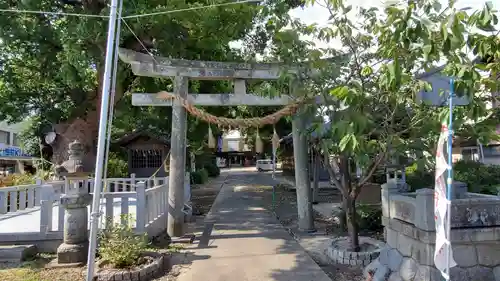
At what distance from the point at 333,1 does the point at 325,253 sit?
4373 millimetres

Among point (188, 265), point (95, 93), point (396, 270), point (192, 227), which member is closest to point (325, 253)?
point (396, 270)

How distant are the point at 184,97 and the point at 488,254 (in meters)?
6.31

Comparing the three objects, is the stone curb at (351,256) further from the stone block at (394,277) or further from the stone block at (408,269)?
the stone block at (408,269)

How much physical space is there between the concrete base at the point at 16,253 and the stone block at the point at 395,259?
6152 mm

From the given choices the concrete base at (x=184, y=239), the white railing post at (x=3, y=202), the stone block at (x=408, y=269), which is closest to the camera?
Answer: the stone block at (x=408, y=269)

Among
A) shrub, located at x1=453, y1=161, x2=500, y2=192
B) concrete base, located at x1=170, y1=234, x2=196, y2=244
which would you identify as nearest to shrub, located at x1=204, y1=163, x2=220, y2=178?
shrub, located at x1=453, y1=161, x2=500, y2=192

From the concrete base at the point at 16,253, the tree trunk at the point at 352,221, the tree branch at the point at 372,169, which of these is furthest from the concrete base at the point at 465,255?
the concrete base at the point at 16,253

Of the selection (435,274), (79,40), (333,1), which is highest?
(79,40)

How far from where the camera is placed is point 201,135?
48.9 ft

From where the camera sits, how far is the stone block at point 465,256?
159 inches

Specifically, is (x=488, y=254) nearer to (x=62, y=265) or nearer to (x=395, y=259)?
(x=395, y=259)

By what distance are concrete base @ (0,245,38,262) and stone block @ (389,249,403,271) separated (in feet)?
20.2

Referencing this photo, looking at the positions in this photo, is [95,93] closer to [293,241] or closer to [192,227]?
[192,227]

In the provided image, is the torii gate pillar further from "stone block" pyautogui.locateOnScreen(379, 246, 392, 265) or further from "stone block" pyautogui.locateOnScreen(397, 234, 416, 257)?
"stone block" pyautogui.locateOnScreen(397, 234, 416, 257)
